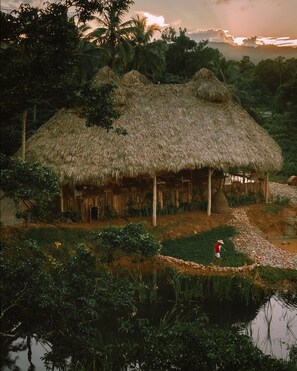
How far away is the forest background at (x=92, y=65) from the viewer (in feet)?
25.1

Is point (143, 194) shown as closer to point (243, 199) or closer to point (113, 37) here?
point (243, 199)

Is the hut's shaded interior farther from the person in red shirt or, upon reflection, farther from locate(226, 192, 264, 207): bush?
the person in red shirt

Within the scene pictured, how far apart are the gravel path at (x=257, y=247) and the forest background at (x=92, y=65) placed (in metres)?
7.44

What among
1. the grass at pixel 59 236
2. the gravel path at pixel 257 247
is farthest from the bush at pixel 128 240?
the gravel path at pixel 257 247

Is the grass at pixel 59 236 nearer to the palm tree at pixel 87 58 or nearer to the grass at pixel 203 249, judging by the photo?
the grass at pixel 203 249

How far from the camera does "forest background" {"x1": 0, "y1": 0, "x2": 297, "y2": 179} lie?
7652 mm

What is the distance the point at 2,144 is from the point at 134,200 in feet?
21.9

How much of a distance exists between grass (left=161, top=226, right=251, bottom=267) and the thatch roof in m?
Result: 2.67

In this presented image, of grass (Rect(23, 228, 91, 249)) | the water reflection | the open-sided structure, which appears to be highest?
the open-sided structure

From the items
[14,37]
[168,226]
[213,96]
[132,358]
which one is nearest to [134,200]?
[168,226]

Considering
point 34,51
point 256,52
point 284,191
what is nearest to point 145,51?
point 284,191

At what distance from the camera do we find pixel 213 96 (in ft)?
66.4

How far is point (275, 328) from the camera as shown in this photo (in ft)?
39.2

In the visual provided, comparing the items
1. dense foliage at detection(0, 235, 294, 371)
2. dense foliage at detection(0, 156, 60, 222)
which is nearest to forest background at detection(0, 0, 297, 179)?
dense foliage at detection(0, 156, 60, 222)
